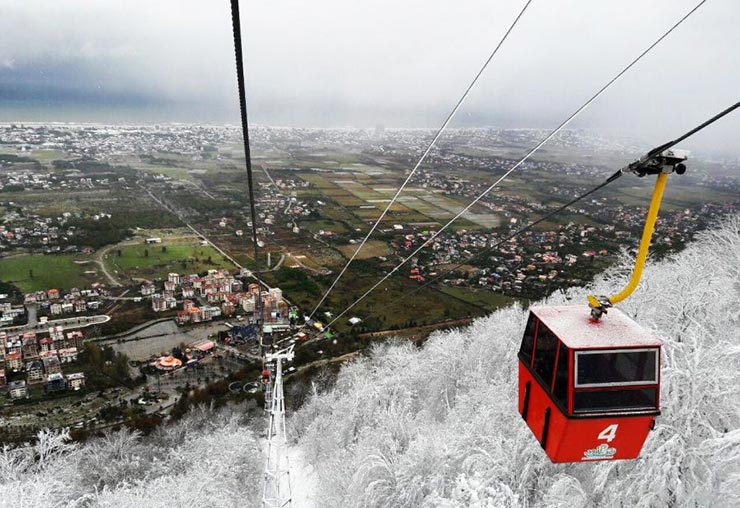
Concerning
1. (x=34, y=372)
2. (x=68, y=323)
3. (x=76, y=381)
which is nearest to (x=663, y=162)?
(x=76, y=381)

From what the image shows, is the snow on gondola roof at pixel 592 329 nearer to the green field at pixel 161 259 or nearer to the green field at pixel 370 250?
the green field at pixel 370 250

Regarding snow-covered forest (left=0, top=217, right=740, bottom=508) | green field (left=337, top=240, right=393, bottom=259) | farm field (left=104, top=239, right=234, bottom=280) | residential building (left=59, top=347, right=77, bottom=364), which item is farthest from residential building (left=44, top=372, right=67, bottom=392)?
green field (left=337, top=240, right=393, bottom=259)

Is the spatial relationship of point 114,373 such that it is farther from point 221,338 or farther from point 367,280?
point 367,280

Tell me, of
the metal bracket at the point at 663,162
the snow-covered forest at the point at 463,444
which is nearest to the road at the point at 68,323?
the snow-covered forest at the point at 463,444

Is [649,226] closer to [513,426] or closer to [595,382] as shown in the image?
[595,382]

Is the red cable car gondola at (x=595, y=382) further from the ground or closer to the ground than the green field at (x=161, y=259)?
further from the ground

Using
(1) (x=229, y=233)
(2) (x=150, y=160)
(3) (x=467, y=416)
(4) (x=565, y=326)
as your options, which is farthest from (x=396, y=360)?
(2) (x=150, y=160)
